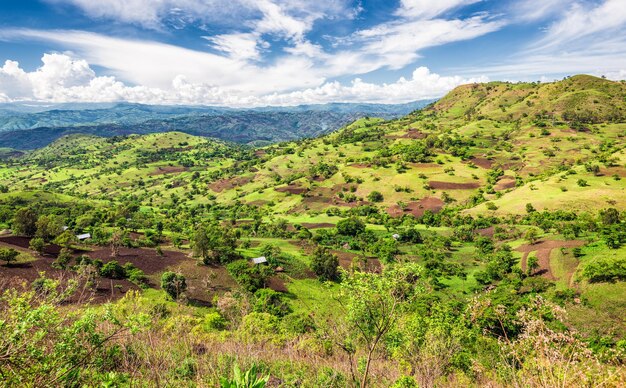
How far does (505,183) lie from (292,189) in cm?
10770

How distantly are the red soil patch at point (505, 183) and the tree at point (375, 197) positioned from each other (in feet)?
169

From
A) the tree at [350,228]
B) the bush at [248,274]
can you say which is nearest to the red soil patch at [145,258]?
the bush at [248,274]

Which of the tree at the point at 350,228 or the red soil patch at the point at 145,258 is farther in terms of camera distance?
the tree at the point at 350,228

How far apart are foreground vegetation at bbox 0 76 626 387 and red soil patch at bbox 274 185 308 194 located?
6114mm

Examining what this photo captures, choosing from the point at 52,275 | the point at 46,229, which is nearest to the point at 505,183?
the point at 52,275

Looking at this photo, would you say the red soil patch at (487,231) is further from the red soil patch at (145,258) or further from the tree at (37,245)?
the tree at (37,245)

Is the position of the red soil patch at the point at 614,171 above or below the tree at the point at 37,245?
above

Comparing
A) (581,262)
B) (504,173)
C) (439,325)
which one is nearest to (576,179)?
(504,173)

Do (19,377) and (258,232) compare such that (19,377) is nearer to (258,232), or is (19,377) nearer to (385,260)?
(385,260)

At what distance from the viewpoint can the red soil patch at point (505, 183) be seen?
14288 cm

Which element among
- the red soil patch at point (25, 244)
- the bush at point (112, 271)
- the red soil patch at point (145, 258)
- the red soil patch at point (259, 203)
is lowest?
the red soil patch at point (259, 203)

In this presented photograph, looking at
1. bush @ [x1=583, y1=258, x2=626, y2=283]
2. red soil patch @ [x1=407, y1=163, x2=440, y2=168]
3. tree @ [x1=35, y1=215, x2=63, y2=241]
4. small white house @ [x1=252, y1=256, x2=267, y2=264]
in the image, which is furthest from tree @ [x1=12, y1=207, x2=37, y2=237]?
red soil patch @ [x1=407, y1=163, x2=440, y2=168]

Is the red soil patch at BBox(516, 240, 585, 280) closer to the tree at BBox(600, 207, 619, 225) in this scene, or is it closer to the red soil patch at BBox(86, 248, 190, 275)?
the tree at BBox(600, 207, 619, 225)

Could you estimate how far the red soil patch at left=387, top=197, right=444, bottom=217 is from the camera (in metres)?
137
